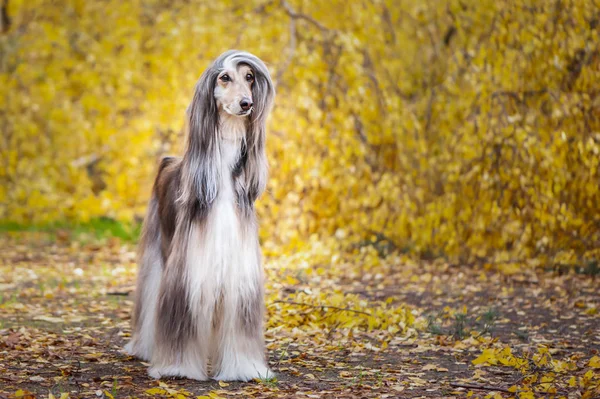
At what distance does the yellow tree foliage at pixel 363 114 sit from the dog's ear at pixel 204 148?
380 centimetres

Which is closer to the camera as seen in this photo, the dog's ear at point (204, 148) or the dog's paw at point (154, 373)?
the dog's ear at point (204, 148)

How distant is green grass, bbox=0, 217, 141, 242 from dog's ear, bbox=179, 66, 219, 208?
585 centimetres

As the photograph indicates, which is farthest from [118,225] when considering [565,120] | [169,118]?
[565,120]

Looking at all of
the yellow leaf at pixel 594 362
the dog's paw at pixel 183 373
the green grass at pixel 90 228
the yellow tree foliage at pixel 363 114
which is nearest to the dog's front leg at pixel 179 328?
the dog's paw at pixel 183 373

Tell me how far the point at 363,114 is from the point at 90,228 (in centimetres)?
407

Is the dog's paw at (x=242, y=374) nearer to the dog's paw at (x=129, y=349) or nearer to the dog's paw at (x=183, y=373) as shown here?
the dog's paw at (x=183, y=373)

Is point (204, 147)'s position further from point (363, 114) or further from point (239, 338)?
point (363, 114)

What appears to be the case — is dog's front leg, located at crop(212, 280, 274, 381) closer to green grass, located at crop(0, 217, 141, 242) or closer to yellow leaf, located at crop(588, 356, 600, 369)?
yellow leaf, located at crop(588, 356, 600, 369)

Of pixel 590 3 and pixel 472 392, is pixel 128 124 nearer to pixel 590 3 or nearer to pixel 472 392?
pixel 590 3

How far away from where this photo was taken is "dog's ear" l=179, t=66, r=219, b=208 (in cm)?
396

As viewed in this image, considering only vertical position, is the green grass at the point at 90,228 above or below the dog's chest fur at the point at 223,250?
below

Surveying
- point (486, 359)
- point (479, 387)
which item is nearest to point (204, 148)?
point (479, 387)

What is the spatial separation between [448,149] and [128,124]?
12.8 feet

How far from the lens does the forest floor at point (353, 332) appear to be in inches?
157
